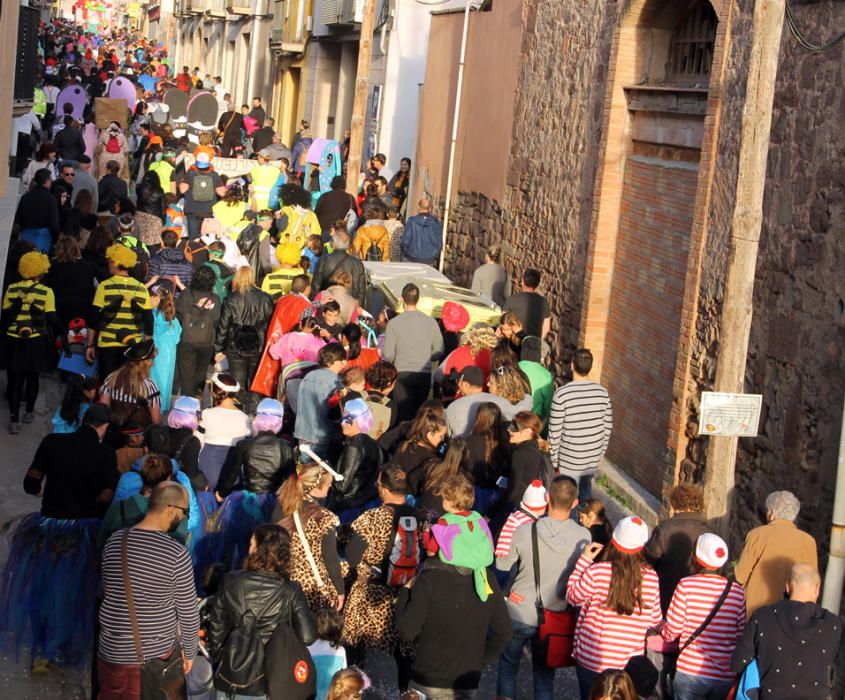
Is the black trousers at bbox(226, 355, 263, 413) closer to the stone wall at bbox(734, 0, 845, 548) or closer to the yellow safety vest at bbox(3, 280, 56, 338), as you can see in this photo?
the yellow safety vest at bbox(3, 280, 56, 338)

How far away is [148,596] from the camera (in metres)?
6.13

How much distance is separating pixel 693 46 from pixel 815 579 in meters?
7.24

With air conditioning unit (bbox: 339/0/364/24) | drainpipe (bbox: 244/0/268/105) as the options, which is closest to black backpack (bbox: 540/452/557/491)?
air conditioning unit (bbox: 339/0/364/24)

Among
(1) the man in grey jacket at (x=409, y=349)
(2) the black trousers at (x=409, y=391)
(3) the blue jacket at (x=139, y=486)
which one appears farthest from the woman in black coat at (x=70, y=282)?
(3) the blue jacket at (x=139, y=486)

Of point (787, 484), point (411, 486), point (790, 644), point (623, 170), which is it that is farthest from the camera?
point (623, 170)

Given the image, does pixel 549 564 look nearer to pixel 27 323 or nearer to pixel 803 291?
pixel 803 291

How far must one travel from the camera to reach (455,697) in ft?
21.5

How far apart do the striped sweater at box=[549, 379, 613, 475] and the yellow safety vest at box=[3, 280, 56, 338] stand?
490 centimetres

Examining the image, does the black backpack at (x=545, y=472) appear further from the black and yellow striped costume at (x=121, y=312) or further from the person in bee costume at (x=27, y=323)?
the person in bee costume at (x=27, y=323)

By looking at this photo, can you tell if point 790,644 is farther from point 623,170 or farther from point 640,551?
point 623,170

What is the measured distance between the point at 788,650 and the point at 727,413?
1741mm

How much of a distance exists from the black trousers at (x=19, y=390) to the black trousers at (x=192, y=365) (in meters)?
1.35

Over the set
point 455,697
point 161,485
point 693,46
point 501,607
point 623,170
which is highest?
point 693,46

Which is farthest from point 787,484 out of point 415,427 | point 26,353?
point 26,353
